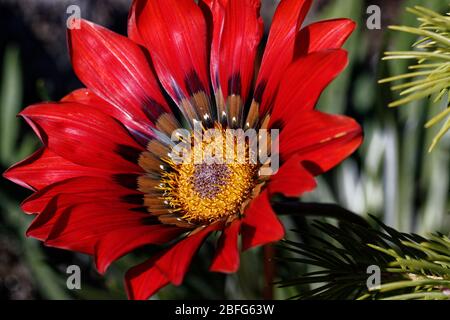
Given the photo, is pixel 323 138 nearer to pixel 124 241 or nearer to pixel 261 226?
pixel 261 226

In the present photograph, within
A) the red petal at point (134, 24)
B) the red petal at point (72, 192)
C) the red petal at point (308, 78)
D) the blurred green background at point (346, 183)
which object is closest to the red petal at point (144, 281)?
the red petal at point (72, 192)

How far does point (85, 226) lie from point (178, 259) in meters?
0.13

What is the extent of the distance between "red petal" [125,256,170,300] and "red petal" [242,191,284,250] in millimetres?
90

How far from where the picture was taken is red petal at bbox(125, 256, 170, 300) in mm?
646

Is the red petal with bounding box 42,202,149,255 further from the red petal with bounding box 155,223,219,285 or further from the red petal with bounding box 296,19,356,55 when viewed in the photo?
the red petal with bounding box 296,19,356,55

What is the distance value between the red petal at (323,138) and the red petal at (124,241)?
0.18 meters

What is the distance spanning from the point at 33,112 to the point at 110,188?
0.13 meters

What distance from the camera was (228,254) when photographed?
2.07 feet

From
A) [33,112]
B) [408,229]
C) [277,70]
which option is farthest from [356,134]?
[408,229]

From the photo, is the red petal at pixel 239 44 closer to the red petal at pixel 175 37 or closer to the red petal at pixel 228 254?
the red petal at pixel 175 37

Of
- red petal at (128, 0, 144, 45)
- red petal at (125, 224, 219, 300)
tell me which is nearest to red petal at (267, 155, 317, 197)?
red petal at (125, 224, 219, 300)

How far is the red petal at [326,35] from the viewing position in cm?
75

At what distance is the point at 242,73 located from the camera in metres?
0.88

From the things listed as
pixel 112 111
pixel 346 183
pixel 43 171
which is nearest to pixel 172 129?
pixel 112 111
